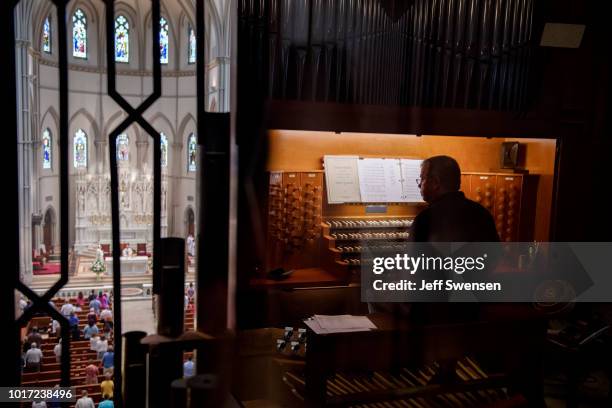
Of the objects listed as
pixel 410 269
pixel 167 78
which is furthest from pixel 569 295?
pixel 167 78

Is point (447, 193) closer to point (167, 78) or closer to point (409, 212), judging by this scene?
point (409, 212)

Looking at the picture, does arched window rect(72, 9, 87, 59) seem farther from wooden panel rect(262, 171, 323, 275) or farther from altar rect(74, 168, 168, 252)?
wooden panel rect(262, 171, 323, 275)

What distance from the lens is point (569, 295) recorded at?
3.79 m

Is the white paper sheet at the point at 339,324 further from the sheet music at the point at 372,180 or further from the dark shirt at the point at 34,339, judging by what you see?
the dark shirt at the point at 34,339

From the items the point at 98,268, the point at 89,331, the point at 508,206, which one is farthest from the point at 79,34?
the point at 508,206

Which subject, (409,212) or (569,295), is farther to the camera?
(409,212)

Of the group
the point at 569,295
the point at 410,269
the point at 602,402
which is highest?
the point at 410,269

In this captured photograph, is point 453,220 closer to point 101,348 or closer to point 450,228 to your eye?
point 450,228

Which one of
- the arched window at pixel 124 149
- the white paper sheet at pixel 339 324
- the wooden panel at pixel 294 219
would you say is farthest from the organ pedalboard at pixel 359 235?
the arched window at pixel 124 149

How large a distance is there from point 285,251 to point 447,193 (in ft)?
5.95

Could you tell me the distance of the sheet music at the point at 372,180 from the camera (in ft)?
14.2

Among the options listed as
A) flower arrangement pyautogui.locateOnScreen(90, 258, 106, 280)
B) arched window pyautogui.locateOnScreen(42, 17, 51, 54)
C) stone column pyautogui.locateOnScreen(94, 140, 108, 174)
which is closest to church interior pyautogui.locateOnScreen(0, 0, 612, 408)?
flower arrangement pyautogui.locateOnScreen(90, 258, 106, 280)

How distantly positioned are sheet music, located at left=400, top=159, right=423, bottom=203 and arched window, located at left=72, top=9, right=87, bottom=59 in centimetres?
1219

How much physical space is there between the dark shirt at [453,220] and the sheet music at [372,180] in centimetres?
165
